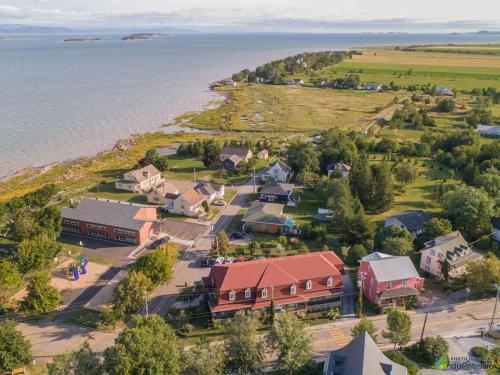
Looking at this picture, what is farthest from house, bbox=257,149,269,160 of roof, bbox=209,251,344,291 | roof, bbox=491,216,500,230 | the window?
the window

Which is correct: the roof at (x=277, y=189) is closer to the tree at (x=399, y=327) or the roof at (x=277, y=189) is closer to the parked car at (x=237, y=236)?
the parked car at (x=237, y=236)

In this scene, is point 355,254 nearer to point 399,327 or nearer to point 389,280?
point 389,280

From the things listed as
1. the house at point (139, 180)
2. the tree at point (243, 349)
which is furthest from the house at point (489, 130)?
the tree at point (243, 349)

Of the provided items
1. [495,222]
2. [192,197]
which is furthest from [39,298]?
[495,222]

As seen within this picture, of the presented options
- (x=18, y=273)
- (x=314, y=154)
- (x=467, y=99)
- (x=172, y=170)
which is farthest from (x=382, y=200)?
Result: (x=467, y=99)

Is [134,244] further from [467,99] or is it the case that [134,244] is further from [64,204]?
[467,99]
